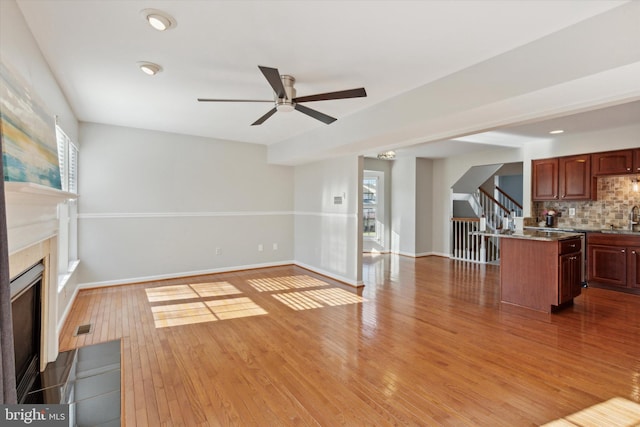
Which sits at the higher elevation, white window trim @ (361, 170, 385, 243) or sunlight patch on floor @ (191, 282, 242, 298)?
white window trim @ (361, 170, 385, 243)

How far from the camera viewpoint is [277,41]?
2439 mm

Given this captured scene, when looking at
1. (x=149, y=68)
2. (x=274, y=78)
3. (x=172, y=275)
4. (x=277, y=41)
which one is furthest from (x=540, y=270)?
(x=172, y=275)

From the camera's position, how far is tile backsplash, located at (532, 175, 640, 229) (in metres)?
5.12

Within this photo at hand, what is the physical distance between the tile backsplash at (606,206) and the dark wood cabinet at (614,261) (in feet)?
1.76

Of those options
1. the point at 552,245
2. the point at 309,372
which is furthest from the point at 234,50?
the point at 552,245

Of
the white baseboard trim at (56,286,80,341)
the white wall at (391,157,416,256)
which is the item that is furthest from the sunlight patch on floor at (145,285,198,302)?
the white wall at (391,157,416,256)

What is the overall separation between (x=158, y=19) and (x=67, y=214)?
3429mm

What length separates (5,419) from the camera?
114 cm

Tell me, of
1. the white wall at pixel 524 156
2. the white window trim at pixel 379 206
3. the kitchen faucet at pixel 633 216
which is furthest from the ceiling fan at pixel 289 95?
the white window trim at pixel 379 206

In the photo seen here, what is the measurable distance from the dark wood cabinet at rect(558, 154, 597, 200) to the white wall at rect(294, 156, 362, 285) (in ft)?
11.8

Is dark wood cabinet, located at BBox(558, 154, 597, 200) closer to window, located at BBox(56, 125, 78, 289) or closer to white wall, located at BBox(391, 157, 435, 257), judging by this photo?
white wall, located at BBox(391, 157, 435, 257)

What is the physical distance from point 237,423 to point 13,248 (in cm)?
157

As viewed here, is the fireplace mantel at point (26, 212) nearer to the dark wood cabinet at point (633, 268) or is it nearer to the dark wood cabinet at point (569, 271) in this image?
the dark wood cabinet at point (569, 271)

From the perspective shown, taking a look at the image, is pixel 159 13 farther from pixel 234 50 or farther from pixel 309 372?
pixel 309 372
